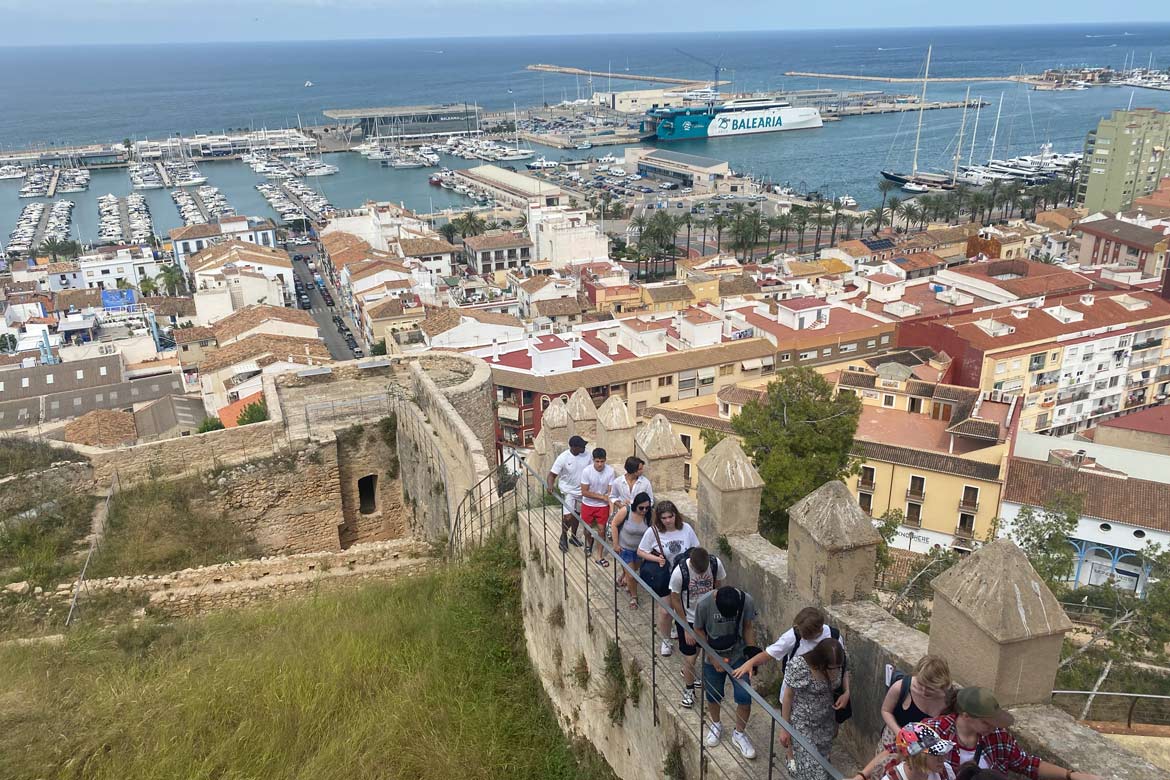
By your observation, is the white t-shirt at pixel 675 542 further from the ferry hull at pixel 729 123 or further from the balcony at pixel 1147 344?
the ferry hull at pixel 729 123

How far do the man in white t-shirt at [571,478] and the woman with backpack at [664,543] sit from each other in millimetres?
1393

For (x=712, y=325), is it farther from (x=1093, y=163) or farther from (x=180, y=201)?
(x=180, y=201)

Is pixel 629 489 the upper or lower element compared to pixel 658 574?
upper

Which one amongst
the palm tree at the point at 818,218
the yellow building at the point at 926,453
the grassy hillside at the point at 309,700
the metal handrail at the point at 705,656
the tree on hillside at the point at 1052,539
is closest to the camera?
the metal handrail at the point at 705,656

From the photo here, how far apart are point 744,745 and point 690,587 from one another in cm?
100

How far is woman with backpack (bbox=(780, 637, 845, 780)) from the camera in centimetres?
450

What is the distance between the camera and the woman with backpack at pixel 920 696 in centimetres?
405

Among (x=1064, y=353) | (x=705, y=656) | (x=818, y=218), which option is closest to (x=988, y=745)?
(x=705, y=656)

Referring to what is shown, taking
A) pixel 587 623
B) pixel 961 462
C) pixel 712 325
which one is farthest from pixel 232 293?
pixel 587 623

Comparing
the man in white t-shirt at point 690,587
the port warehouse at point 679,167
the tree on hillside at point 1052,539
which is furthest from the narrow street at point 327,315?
the port warehouse at point 679,167

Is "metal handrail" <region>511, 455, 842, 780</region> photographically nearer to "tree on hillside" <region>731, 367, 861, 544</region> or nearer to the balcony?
"tree on hillside" <region>731, 367, 861, 544</region>

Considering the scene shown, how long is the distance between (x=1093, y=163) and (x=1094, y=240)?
27.6 metres

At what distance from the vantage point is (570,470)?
301 inches

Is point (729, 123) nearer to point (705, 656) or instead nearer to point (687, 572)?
point (687, 572)
